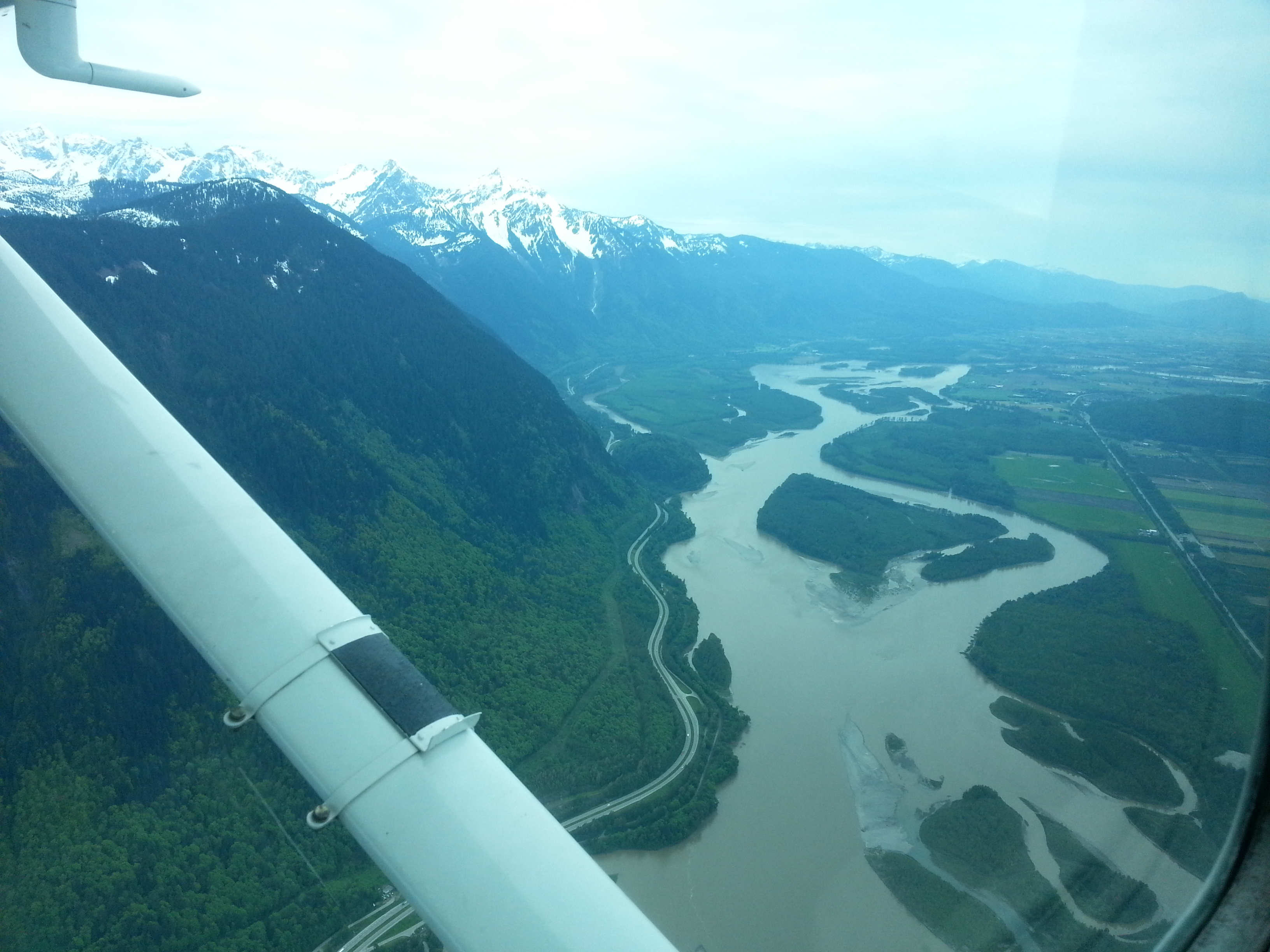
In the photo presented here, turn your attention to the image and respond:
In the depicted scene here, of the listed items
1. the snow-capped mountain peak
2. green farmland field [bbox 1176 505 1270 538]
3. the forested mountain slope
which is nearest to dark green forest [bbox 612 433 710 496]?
the forested mountain slope

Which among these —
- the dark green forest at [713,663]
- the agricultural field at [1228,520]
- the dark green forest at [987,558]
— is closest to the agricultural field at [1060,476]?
the dark green forest at [987,558]

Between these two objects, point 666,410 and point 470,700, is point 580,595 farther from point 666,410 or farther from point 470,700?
point 666,410

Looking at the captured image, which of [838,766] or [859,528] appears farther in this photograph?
[859,528]

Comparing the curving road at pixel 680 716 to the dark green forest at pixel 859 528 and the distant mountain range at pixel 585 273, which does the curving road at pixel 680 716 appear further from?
the distant mountain range at pixel 585 273

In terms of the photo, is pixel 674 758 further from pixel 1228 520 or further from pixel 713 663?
pixel 1228 520

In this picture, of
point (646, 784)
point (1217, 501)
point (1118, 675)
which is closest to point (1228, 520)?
point (1217, 501)

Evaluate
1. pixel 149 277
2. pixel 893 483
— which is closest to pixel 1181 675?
pixel 893 483

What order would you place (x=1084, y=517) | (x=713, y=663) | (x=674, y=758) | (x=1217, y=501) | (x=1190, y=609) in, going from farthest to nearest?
(x=1084, y=517), (x=713, y=663), (x=674, y=758), (x=1190, y=609), (x=1217, y=501)
